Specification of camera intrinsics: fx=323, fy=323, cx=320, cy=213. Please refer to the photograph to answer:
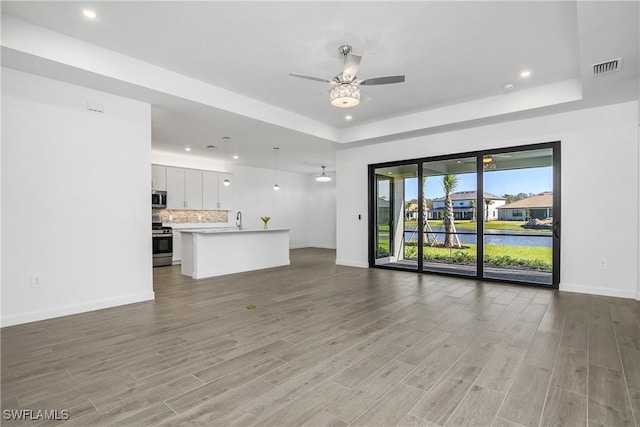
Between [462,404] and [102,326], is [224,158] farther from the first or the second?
[462,404]

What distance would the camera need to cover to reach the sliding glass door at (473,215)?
557 cm

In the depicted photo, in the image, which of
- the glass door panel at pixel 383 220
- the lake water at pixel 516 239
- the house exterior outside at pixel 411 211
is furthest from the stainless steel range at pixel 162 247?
the lake water at pixel 516 239

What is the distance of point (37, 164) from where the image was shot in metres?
3.65

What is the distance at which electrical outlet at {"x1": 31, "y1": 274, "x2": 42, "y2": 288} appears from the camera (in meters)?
3.61

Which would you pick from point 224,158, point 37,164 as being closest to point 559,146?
point 37,164

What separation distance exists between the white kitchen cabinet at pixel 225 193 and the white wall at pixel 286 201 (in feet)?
0.49

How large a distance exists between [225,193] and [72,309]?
618 cm

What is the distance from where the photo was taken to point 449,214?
6.70 meters

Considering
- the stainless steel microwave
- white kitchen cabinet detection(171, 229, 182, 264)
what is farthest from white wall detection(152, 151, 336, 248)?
white kitchen cabinet detection(171, 229, 182, 264)

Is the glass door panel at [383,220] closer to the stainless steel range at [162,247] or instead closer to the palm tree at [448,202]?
the palm tree at [448,202]

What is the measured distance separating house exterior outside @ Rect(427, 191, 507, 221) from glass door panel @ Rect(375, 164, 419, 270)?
54cm

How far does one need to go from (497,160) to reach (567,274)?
2.20 m

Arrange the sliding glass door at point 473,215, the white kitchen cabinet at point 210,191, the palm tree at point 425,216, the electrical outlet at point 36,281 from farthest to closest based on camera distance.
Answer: the white kitchen cabinet at point 210,191
the palm tree at point 425,216
the sliding glass door at point 473,215
the electrical outlet at point 36,281

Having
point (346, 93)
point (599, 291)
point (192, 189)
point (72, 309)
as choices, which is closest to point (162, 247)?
point (192, 189)
